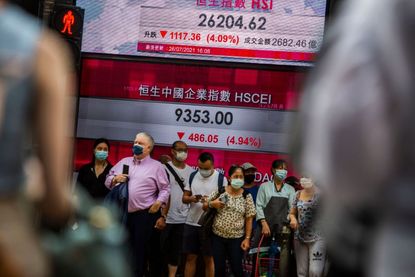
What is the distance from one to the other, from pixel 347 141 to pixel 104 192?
38.6 ft

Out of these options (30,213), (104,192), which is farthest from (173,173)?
(30,213)

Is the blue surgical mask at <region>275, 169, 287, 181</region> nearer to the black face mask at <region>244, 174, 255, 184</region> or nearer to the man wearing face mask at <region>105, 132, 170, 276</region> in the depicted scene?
the black face mask at <region>244, 174, 255, 184</region>

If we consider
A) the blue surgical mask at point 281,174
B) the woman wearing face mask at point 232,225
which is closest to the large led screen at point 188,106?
the blue surgical mask at point 281,174

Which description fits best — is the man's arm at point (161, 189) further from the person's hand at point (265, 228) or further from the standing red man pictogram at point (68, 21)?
the standing red man pictogram at point (68, 21)

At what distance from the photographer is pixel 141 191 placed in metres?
13.7

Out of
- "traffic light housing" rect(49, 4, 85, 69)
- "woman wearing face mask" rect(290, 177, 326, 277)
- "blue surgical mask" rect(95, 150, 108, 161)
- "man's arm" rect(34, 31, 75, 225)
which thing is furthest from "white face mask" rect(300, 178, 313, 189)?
"man's arm" rect(34, 31, 75, 225)

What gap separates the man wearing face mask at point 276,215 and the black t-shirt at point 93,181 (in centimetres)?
180

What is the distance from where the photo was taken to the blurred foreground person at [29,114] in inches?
96.2

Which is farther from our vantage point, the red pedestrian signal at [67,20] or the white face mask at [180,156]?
the white face mask at [180,156]

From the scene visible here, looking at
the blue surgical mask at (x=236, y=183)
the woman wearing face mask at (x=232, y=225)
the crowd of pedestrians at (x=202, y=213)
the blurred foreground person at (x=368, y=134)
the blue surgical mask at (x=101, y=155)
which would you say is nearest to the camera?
the blurred foreground person at (x=368, y=134)

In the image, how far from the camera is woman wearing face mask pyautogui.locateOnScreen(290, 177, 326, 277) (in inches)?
524

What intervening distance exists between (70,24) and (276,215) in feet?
10.7

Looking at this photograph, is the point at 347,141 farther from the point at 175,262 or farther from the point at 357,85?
the point at 175,262

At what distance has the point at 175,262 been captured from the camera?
46.6ft
